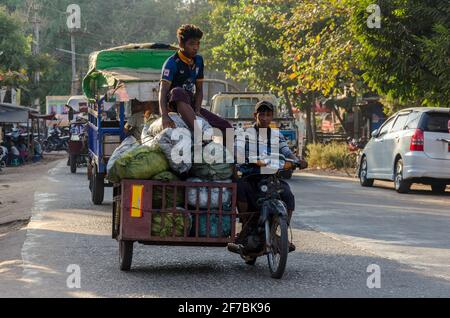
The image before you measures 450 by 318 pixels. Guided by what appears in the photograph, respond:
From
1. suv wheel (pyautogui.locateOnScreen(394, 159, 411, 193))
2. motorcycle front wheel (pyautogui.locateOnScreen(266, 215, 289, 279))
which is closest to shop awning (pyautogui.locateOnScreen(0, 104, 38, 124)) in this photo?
suv wheel (pyautogui.locateOnScreen(394, 159, 411, 193))

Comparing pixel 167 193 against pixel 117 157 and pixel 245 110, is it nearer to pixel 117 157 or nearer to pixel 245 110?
pixel 117 157

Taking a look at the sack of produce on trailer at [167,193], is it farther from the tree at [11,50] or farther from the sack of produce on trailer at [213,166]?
the tree at [11,50]

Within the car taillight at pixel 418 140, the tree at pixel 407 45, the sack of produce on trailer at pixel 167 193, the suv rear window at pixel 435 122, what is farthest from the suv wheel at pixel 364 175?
the sack of produce on trailer at pixel 167 193

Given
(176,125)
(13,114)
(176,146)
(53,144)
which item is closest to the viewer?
(176,146)

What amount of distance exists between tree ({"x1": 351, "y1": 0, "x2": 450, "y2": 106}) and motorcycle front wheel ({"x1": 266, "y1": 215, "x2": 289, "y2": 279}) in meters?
11.9

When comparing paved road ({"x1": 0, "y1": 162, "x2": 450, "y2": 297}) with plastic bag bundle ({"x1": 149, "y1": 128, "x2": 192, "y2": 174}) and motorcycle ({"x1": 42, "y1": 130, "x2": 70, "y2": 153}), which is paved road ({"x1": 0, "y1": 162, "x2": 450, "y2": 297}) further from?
motorcycle ({"x1": 42, "y1": 130, "x2": 70, "y2": 153})

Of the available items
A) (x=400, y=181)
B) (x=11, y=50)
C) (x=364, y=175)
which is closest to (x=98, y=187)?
(x=400, y=181)

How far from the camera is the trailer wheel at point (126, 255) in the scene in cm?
881

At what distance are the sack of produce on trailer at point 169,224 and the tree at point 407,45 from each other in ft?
40.0

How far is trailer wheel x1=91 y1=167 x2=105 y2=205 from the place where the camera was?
52.7ft

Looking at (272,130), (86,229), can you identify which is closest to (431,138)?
(86,229)

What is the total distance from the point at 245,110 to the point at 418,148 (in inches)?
289

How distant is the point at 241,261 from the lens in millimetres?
9906
